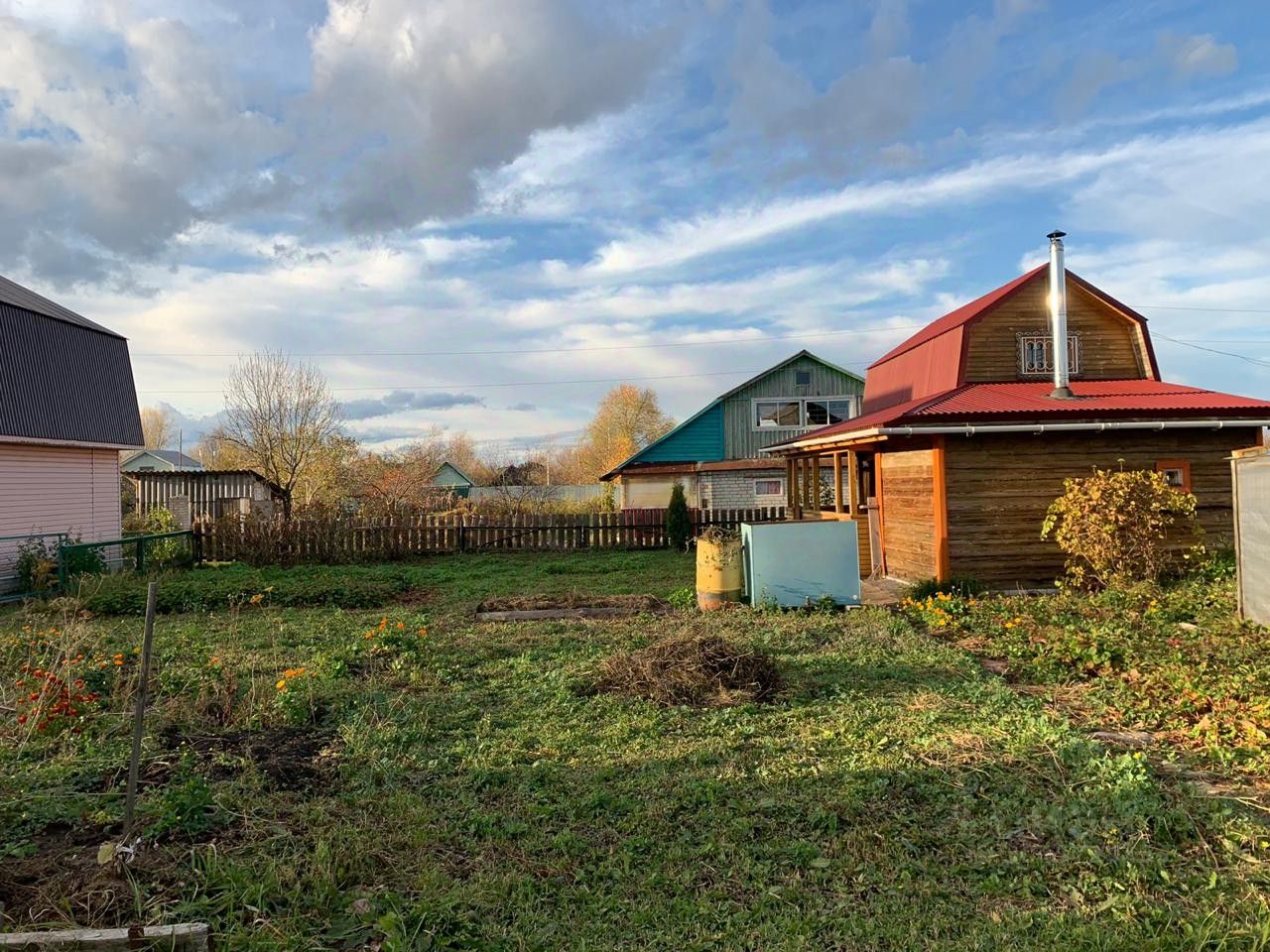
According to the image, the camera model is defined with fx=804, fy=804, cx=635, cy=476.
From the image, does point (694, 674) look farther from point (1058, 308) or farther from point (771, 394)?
point (771, 394)

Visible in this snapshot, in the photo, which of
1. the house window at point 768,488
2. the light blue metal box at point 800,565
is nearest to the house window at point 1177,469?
the light blue metal box at point 800,565

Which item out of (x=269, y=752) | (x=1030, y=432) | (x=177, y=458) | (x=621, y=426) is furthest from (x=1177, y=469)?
(x=177, y=458)

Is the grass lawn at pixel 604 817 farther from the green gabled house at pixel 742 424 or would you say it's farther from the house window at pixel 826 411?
the house window at pixel 826 411

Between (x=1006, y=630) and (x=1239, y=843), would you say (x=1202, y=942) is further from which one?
(x=1006, y=630)

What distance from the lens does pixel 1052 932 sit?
2.96m

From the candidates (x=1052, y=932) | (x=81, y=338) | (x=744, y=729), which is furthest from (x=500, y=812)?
(x=81, y=338)

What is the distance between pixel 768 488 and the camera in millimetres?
28609

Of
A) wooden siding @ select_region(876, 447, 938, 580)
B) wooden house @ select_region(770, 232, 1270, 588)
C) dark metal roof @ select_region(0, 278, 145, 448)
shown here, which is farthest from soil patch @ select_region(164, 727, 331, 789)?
dark metal roof @ select_region(0, 278, 145, 448)

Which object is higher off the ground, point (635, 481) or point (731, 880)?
point (635, 481)

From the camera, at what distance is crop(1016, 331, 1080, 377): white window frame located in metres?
13.6

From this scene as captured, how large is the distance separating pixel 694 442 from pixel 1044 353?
53.7 feet

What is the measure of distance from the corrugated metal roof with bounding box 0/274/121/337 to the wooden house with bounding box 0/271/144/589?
0.04 meters

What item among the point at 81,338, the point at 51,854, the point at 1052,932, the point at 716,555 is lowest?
the point at 1052,932

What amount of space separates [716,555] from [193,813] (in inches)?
272
